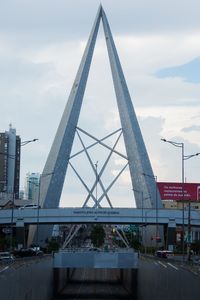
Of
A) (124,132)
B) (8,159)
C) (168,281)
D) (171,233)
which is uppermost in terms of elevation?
(124,132)

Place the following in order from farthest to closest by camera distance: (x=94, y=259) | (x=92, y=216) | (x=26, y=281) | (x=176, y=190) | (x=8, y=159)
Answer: (x=176, y=190) → (x=92, y=216) → (x=8, y=159) → (x=94, y=259) → (x=26, y=281)

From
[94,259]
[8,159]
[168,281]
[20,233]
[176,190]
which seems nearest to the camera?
[168,281]

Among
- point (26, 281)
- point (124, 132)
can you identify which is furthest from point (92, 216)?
point (26, 281)

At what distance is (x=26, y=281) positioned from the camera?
42.8m

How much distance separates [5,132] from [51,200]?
41.4 meters

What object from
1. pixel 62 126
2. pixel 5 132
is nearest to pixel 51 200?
pixel 62 126

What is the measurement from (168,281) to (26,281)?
7784 millimetres

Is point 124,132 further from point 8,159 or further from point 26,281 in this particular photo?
point 26,281

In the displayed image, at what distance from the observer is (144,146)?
141 metres

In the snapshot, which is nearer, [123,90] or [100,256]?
[100,256]

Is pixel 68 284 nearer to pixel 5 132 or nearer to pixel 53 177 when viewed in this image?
pixel 53 177

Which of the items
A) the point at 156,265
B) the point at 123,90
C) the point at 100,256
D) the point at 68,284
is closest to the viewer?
the point at 156,265

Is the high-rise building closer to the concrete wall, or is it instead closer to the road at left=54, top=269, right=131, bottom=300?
the road at left=54, top=269, right=131, bottom=300

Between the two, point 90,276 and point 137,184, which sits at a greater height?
point 137,184
